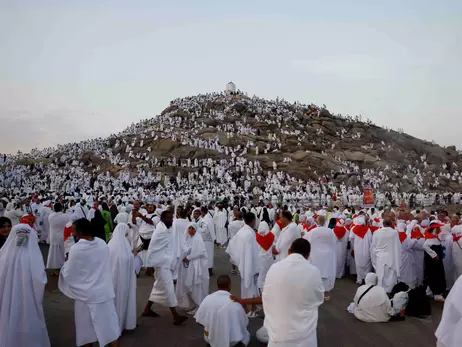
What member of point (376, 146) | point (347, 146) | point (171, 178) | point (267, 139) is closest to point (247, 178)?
point (171, 178)

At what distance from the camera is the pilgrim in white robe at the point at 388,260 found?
27.8ft

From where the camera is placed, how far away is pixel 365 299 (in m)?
7.20

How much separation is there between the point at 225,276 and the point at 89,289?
4.97 ft

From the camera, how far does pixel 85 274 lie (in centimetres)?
488

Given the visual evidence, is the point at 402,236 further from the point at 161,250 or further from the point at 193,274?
the point at 161,250

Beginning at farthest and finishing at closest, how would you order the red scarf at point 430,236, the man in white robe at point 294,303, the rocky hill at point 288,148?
the rocky hill at point 288,148, the red scarf at point 430,236, the man in white robe at point 294,303

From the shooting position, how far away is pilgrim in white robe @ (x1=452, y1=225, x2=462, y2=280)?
9.08m

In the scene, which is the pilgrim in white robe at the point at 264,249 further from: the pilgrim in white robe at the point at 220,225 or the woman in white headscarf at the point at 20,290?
the pilgrim in white robe at the point at 220,225

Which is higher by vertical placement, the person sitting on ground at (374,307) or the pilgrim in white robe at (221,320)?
the pilgrim in white robe at (221,320)

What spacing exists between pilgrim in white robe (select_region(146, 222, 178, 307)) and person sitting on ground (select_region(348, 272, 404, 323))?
298cm

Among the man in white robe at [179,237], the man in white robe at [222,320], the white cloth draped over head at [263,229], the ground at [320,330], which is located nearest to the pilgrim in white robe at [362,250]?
the ground at [320,330]

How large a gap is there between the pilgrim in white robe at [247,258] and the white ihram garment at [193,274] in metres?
0.56

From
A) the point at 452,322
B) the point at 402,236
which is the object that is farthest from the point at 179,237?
the point at 452,322

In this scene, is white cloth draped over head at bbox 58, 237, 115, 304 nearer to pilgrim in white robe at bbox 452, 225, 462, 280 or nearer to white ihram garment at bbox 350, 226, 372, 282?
white ihram garment at bbox 350, 226, 372, 282
